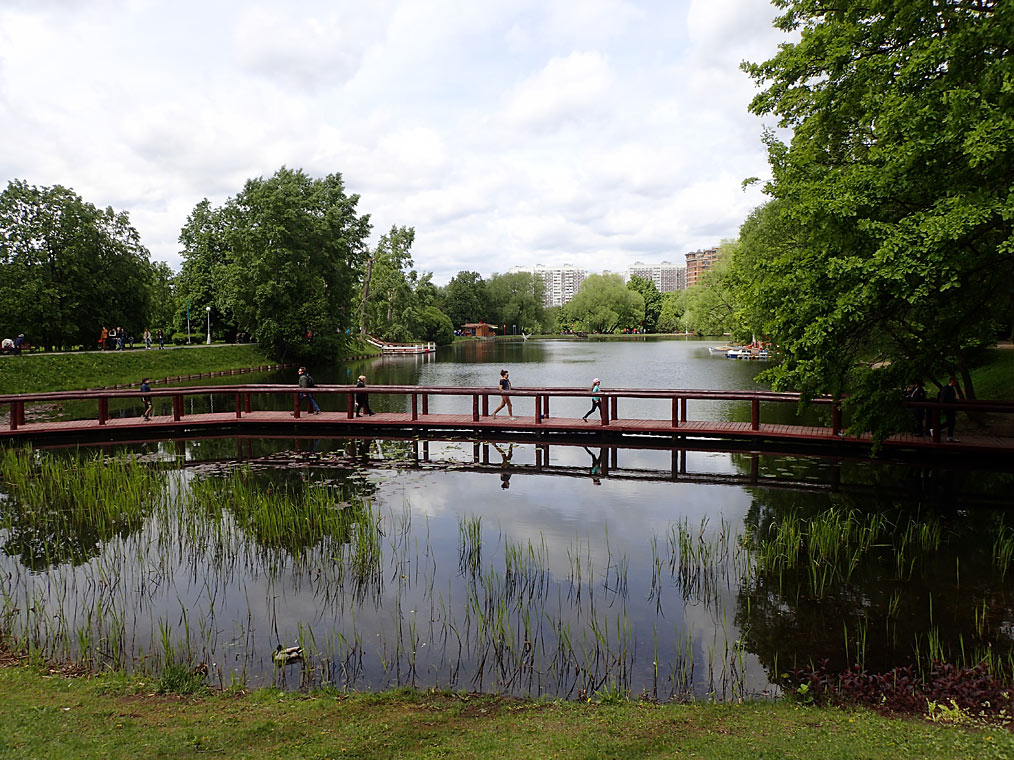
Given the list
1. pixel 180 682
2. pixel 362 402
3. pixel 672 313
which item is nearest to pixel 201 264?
pixel 362 402

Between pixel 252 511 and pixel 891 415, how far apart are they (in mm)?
12311

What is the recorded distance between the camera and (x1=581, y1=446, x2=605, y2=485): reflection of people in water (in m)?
15.8

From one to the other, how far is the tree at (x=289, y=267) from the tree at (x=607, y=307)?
9192 centimetres

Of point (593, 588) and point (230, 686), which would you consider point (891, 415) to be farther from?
point (230, 686)

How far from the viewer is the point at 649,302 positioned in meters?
150

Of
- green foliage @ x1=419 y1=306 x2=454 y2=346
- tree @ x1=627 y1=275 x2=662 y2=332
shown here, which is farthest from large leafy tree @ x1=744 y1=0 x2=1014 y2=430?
tree @ x1=627 y1=275 x2=662 y2=332

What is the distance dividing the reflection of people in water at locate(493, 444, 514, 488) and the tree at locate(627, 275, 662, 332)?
130 meters

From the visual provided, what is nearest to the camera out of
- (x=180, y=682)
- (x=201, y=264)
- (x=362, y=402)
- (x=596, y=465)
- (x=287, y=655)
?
(x=180, y=682)

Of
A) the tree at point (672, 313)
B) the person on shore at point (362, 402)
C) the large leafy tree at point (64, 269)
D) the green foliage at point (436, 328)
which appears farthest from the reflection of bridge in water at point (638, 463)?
the tree at point (672, 313)

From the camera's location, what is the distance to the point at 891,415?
13.5 meters

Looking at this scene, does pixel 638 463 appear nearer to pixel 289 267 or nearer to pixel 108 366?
pixel 108 366

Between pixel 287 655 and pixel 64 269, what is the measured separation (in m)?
40.5

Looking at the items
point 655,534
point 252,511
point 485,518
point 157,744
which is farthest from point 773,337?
point 157,744

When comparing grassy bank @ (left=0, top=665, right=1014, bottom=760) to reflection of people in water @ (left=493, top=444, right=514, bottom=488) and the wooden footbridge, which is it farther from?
the wooden footbridge
